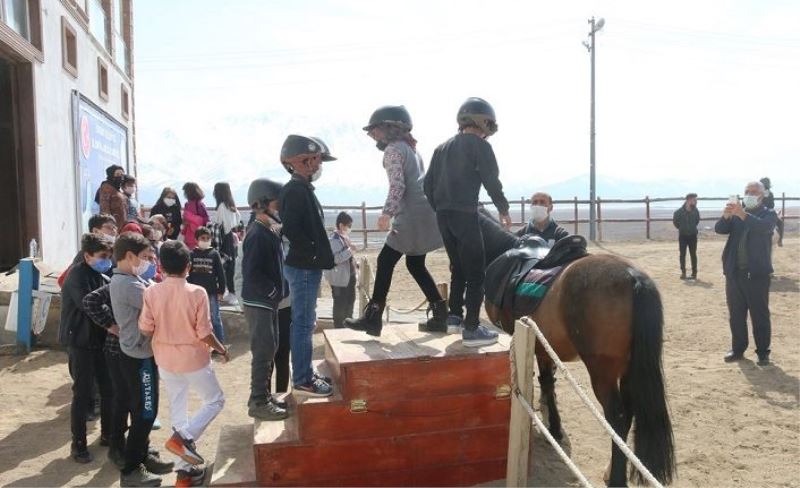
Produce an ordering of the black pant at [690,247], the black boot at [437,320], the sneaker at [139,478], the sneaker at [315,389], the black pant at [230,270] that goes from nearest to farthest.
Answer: the sneaker at [315,389] < the sneaker at [139,478] < the black boot at [437,320] < the black pant at [230,270] < the black pant at [690,247]

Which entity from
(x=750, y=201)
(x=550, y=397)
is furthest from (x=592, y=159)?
(x=550, y=397)

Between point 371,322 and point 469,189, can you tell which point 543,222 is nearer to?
point 469,189

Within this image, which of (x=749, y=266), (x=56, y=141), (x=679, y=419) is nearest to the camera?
(x=679, y=419)

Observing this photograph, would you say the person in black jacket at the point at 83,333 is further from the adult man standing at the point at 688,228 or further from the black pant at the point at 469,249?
the adult man standing at the point at 688,228

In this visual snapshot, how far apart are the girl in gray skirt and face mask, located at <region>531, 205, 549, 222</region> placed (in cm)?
159

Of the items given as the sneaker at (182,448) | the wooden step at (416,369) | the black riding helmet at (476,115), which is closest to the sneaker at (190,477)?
the sneaker at (182,448)

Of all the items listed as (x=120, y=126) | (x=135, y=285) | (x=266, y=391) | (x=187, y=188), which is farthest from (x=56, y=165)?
(x=266, y=391)

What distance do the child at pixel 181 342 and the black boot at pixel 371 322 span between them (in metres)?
0.98

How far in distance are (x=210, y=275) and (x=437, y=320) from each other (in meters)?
3.25

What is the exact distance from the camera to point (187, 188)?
318 inches

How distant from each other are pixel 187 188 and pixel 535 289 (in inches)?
233

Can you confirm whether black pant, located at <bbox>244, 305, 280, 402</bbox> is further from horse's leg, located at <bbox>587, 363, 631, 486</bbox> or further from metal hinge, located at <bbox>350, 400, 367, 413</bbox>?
horse's leg, located at <bbox>587, 363, 631, 486</bbox>

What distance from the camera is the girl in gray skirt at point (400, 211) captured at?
12.1 feet

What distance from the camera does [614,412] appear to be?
3.32 m
